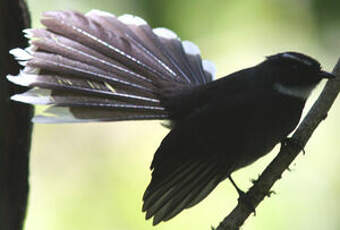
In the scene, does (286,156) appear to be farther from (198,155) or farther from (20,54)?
(20,54)

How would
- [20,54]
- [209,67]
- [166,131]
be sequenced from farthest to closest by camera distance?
[166,131]
[209,67]
[20,54]

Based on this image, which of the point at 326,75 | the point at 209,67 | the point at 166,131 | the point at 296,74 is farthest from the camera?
the point at 166,131

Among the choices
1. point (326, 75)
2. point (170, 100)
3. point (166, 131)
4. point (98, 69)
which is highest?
point (326, 75)

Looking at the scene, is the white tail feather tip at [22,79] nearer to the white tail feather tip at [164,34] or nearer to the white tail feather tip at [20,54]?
the white tail feather tip at [20,54]

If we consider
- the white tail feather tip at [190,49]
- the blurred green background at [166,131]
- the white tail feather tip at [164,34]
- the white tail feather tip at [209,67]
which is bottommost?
the blurred green background at [166,131]

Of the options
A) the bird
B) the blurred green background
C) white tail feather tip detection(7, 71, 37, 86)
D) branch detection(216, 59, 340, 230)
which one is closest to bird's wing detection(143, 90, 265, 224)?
the bird

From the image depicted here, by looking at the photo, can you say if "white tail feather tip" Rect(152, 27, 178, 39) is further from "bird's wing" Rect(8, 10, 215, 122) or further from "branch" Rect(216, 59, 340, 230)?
"branch" Rect(216, 59, 340, 230)

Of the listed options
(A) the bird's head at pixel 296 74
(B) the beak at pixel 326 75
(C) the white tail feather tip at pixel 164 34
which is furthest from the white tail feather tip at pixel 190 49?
(B) the beak at pixel 326 75

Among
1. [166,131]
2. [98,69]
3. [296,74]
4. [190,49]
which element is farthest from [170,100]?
[166,131]
